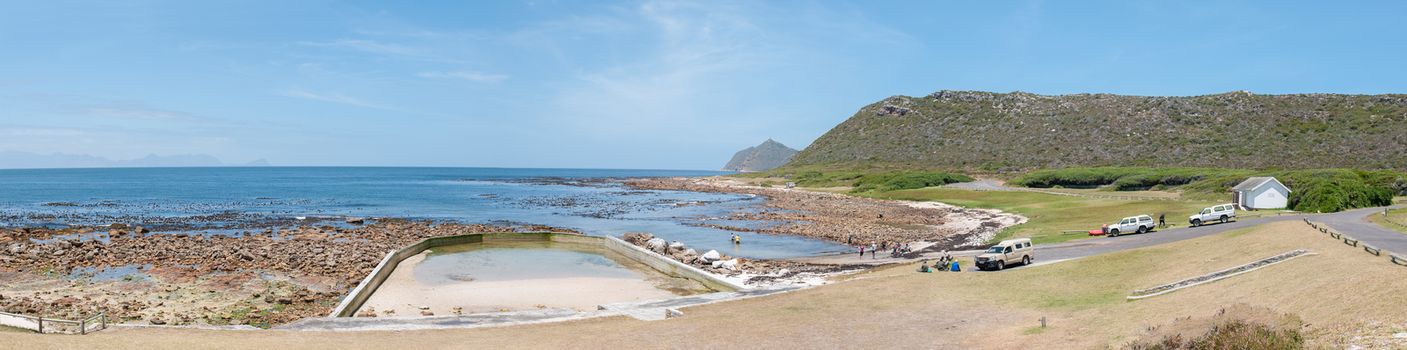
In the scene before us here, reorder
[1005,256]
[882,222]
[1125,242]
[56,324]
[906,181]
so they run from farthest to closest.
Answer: [906,181] < [882,222] < [1125,242] < [1005,256] < [56,324]

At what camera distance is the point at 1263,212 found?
161 ft

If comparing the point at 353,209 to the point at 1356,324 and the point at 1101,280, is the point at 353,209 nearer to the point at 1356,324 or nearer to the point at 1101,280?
the point at 1101,280

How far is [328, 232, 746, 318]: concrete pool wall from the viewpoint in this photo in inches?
1103

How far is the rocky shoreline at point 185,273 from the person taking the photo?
26.2 meters

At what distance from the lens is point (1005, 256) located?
31.4 metres

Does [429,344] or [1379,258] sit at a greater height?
[1379,258]

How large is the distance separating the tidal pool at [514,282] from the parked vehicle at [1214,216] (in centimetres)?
2909

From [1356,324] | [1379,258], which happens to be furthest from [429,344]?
[1379,258]

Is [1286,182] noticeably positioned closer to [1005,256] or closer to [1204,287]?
[1005,256]

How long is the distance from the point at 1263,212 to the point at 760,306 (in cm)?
4136

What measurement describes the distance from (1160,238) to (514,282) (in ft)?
101

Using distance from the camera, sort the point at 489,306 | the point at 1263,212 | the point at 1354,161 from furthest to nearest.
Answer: the point at 1354,161, the point at 1263,212, the point at 489,306

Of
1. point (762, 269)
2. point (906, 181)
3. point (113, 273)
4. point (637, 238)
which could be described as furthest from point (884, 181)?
point (113, 273)

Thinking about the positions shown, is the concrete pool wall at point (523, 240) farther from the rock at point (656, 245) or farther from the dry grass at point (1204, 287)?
the dry grass at point (1204, 287)
